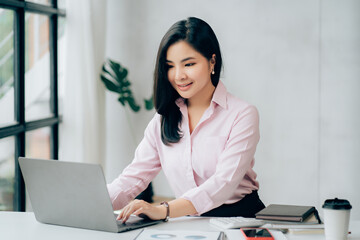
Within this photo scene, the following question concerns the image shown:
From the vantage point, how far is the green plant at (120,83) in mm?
4198

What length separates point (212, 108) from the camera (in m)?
2.03

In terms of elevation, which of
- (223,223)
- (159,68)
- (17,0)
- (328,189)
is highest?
(17,0)

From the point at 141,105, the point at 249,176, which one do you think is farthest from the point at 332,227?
the point at 141,105

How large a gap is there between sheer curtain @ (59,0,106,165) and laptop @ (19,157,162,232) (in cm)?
223

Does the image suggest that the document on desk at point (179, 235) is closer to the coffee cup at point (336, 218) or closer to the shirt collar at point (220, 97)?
the coffee cup at point (336, 218)

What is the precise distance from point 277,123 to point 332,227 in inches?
116

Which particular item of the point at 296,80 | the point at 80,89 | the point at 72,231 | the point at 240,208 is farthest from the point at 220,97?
the point at 296,80

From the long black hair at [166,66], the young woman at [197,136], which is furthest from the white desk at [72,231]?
the long black hair at [166,66]

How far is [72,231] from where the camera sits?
1.62 meters

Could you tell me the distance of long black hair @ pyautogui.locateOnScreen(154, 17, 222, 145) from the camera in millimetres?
1943

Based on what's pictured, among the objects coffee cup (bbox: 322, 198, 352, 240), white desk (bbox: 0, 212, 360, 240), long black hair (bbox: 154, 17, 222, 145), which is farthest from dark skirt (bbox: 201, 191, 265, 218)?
coffee cup (bbox: 322, 198, 352, 240)

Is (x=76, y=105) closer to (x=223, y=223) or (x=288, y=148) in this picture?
(x=288, y=148)

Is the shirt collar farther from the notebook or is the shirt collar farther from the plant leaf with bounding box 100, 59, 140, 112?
the plant leaf with bounding box 100, 59, 140, 112

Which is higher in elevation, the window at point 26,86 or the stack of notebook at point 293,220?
the window at point 26,86
